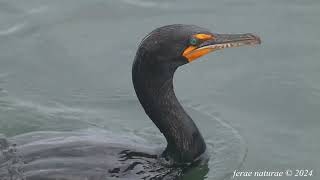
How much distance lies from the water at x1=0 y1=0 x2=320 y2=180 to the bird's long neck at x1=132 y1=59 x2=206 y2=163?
0.42m

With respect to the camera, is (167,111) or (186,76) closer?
(167,111)

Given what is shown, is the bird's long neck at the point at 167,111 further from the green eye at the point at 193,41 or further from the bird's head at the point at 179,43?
the green eye at the point at 193,41

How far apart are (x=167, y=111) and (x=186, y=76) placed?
2116mm

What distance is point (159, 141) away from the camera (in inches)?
368

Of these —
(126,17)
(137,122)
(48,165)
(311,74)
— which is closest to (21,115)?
(137,122)

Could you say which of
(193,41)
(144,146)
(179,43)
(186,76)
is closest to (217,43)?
(193,41)

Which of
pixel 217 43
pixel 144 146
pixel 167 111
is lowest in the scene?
pixel 144 146

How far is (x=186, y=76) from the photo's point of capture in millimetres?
10594

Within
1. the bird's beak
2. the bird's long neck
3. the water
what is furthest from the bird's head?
the water

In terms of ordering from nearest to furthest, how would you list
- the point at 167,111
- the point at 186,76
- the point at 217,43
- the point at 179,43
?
the point at 179,43 < the point at 217,43 < the point at 167,111 < the point at 186,76

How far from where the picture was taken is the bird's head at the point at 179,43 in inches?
317

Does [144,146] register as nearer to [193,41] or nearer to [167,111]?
[167,111]

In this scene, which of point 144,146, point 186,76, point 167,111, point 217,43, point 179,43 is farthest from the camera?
point 186,76

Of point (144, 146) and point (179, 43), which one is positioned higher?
point (179, 43)
